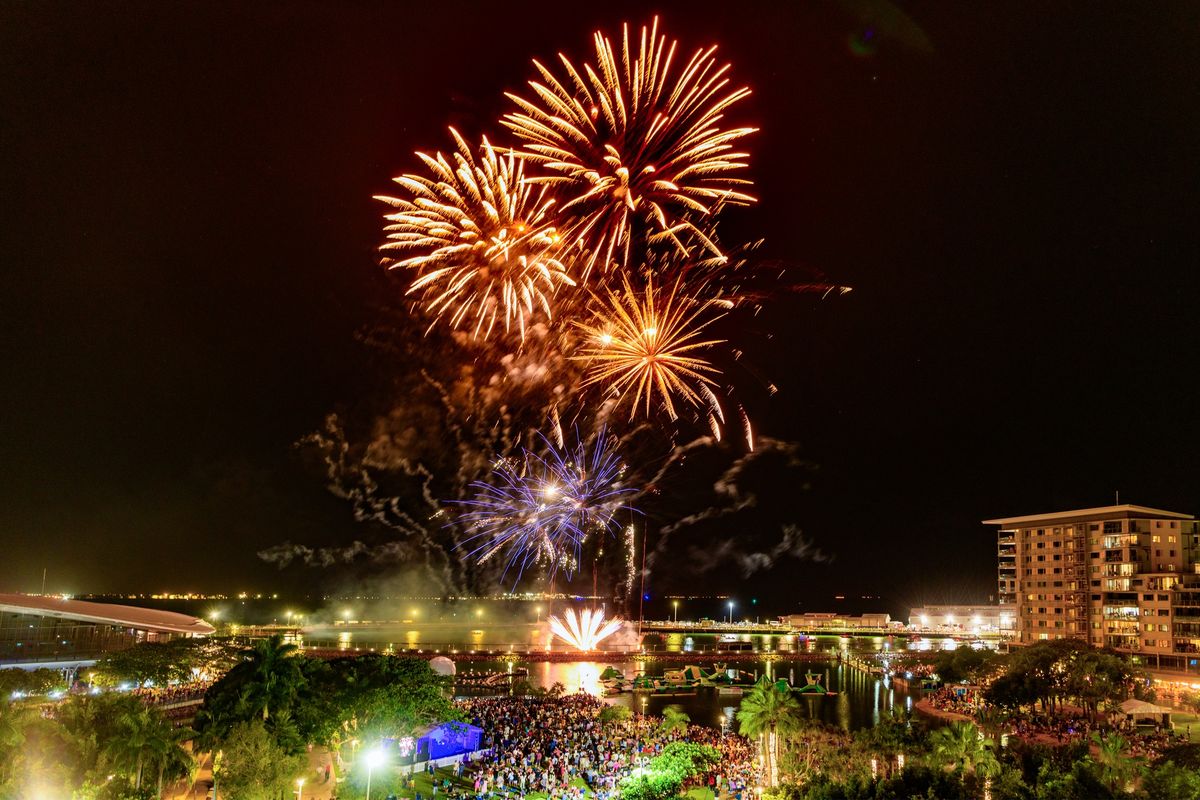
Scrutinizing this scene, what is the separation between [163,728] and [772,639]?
373ft

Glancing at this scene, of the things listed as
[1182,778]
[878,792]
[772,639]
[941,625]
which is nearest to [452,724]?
[878,792]

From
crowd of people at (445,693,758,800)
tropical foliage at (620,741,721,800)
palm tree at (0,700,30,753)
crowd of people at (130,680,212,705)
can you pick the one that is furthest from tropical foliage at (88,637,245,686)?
tropical foliage at (620,741,721,800)

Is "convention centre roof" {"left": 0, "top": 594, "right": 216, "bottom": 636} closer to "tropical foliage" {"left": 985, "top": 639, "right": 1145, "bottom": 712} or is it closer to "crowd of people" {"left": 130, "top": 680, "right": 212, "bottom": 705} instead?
"crowd of people" {"left": 130, "top": 680, "right": 212, "bottom": 705}

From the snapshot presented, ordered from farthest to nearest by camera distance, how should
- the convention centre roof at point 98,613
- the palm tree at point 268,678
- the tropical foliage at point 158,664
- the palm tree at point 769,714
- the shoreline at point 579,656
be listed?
the shoreline at point 579,656 → the convention centre roof at point 98,613 → the tropical foliage at point 158,664 → the palm tree at point 769,714 → the palm tree at point 268,678

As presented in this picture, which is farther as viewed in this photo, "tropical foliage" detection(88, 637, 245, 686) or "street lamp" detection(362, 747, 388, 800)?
"tropical foliage" detection(88, 637, 245, 686)

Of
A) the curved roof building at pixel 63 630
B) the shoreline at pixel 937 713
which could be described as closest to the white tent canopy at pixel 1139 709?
the shoreline at pixel 937 713

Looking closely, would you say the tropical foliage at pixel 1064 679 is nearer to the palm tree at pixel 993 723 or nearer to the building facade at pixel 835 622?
the palm tree at pixel 993 723

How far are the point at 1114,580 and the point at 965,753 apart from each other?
155ft

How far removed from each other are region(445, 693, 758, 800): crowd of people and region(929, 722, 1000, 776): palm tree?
5.85 meters

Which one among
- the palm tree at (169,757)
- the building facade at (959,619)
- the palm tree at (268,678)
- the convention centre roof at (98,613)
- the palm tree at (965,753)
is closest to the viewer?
the palm tree at (169,757)

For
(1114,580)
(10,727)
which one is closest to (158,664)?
(10,727)

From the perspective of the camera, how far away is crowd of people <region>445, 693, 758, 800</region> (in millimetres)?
24969

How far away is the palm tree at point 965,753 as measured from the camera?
981 inches

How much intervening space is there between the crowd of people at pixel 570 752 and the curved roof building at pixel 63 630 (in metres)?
18.6
